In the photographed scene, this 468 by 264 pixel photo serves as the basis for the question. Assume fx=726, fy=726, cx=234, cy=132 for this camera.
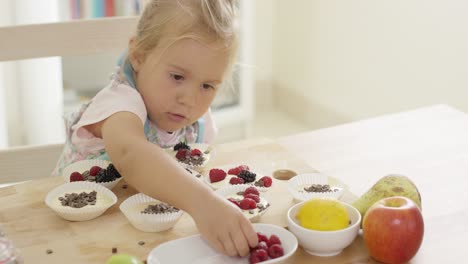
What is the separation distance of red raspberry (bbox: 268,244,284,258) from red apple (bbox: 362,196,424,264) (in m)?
0.15

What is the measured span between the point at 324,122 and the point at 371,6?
2.59 ft

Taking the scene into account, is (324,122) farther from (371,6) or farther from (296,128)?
(371,6)

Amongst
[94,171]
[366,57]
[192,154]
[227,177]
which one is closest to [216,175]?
[227,177]

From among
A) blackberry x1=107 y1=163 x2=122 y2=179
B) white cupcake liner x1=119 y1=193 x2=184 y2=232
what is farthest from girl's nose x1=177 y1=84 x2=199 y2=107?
white cupcake liner x1=119 y1=193 x2=184 y2=232

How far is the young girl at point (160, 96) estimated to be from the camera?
→ 1324 mm

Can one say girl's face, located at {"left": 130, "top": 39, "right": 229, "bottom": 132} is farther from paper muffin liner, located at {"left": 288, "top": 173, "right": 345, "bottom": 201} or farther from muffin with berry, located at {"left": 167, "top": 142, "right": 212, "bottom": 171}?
paper muffin liner, located at {"left": 288, "top": 173, "right": 345, "bottom": 201}

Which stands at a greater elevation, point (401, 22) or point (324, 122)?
point (401, 22)

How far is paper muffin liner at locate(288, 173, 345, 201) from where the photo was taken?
1.39 metres

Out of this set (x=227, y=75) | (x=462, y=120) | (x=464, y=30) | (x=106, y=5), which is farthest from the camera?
(x=106, y=5)

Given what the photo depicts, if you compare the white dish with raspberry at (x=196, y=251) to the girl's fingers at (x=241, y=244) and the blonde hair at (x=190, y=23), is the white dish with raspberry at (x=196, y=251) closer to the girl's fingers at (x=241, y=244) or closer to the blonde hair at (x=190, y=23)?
the girl's fingers at (x=241, y=244)

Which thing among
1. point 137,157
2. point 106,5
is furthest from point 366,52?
point 137,157

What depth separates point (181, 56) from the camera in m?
1.50

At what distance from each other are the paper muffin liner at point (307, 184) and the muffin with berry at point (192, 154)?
211mm

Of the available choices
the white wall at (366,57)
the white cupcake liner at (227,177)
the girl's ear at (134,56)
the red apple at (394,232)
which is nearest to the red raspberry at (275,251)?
the red apple at (394,232)
